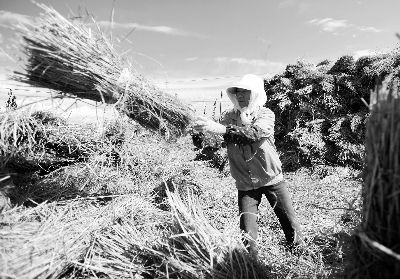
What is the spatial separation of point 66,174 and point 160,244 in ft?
5.28

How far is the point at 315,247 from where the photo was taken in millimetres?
2969

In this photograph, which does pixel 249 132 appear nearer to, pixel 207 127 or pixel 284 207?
pixel 207 127

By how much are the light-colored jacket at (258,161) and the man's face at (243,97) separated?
15 cm

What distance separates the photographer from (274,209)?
3.01m

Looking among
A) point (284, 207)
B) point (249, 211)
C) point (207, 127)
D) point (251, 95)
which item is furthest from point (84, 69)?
point (284, 207)

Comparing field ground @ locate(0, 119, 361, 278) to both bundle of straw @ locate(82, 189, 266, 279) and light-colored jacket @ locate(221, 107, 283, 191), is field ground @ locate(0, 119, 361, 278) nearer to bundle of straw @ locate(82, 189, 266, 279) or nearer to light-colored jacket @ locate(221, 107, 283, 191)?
bundle of straw @ locate(82, 189, 266, 279)

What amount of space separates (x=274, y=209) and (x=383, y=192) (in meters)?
1.63

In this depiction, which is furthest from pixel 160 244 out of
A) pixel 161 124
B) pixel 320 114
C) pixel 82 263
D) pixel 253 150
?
pixel 320 114

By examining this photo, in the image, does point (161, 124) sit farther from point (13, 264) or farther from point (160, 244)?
point (13, 264)

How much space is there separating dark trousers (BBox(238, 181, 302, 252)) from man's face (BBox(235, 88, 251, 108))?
2.33 ft

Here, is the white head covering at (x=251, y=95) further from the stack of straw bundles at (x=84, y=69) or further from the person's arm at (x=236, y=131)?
the stack of straw bundles at (x=84, y=69)

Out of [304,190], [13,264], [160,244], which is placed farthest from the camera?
[304,190]

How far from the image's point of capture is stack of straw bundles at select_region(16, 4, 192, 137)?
2294 millimetres

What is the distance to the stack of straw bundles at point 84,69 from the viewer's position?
2.29 meters
